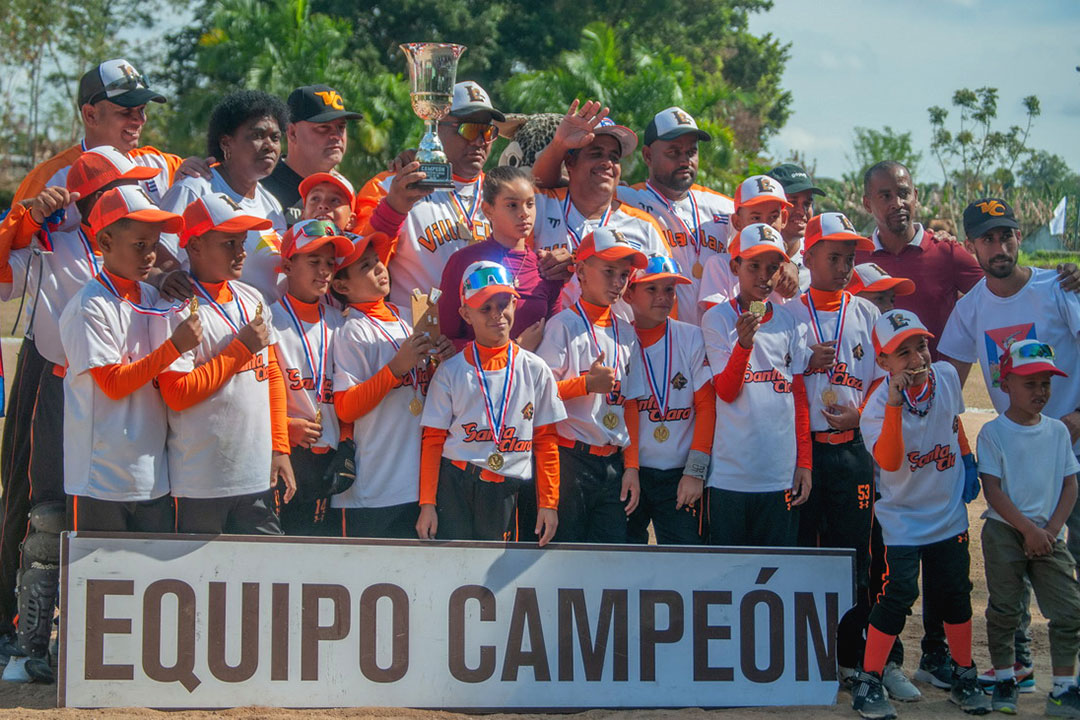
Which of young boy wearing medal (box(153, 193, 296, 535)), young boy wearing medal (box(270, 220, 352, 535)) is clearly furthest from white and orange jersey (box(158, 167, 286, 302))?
young boy wearing medal (box(153, 193, 296, 535))

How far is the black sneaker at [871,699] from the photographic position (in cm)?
516

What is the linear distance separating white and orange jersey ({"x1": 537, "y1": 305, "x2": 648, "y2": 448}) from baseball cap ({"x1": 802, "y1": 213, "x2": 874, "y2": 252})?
1.17 meters

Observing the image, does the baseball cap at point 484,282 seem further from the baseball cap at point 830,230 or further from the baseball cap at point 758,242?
the baseball cap at point 830,230

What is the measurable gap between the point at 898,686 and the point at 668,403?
1.78m

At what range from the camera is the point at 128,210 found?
4.95 meters

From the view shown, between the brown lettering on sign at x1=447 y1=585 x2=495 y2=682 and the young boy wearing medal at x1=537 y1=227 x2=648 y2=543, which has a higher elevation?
the young boy wearing medal at x1=537 y1=227 x2=648 y2=543

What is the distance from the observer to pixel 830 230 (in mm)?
5961

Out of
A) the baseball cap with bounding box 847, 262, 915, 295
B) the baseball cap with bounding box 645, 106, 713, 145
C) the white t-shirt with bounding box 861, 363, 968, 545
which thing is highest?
the baseball cap with bounding box 645, 106, 713, 145

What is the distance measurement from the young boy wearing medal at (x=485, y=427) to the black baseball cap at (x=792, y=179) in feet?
7.47

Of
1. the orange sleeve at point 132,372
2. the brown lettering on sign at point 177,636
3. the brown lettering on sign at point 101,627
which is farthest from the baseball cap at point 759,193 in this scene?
the brown lettering on sign at point 101,627

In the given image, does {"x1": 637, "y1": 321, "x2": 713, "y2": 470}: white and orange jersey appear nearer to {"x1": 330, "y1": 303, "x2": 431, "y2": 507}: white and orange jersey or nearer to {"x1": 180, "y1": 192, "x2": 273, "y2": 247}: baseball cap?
{"x1": 330, "y1": 303, "x2": 431, "y2": 507}: white and orange jersey

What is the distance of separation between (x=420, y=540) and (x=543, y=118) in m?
3.51

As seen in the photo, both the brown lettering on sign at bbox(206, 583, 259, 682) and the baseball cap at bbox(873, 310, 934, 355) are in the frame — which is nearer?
the brown lettering on sign at bbox(206, 583, 259, 682)

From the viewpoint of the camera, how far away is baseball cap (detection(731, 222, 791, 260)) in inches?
225
